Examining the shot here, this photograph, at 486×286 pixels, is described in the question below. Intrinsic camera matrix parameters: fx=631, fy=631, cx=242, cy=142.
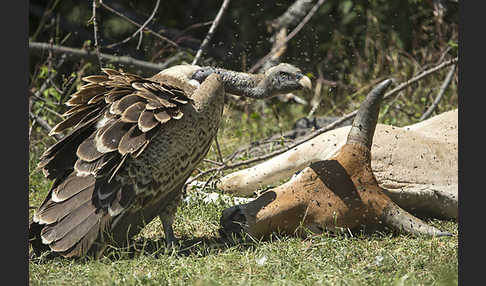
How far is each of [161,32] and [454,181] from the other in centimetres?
461

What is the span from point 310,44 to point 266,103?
1.16 metres

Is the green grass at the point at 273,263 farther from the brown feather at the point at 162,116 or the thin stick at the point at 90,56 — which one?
the thin stick at the point at 90,56

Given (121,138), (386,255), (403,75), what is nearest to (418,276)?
(386,255)

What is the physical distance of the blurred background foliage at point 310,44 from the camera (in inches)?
310

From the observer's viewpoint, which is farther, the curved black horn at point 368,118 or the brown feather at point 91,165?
the curved black horn at point 368,118

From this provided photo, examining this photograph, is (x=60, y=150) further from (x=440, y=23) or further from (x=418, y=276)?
(x=440, y=23)

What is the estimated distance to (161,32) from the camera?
8.23 meters

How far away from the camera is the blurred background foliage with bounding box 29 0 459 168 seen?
788 centimetres

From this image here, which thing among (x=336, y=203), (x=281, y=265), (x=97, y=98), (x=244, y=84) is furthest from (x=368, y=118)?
(x=97, y=98)

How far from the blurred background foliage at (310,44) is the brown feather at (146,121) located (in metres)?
3.48

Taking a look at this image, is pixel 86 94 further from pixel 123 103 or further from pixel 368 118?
pixel 368 118

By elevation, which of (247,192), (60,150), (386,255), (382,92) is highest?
(382,92)

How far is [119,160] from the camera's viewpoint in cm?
375

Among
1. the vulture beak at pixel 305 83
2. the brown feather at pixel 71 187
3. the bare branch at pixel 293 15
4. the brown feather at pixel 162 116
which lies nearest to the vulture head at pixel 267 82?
the vulture beak at pixel 305 83
